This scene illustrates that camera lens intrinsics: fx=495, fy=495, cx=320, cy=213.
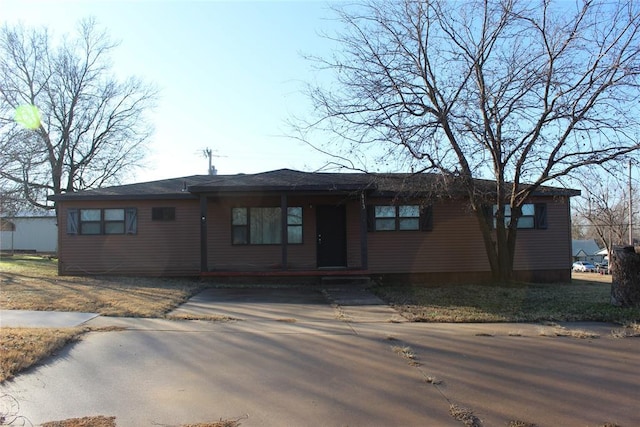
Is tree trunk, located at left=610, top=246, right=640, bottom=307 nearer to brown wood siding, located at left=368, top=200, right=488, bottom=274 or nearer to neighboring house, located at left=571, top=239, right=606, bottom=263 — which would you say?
brown wood siding, located at left=368, top=200, right=488, bottom=274

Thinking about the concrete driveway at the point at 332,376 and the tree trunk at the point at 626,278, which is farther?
the tree trunk at the point at 626,278

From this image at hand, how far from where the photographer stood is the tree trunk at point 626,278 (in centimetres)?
1020

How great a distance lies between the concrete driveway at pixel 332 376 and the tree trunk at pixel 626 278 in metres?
2.59

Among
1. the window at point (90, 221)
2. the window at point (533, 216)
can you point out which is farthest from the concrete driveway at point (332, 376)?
the window at point (90, 221)

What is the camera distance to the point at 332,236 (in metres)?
17.2

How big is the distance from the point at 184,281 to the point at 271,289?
346cm

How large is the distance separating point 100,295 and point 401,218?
10.0m

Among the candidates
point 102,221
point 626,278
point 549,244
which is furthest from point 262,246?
point 626,278

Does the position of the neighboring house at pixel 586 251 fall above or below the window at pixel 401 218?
below

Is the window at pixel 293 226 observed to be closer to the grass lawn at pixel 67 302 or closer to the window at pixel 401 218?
the window at pixel 401 218

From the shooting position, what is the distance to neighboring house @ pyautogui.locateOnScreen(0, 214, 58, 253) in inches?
1875

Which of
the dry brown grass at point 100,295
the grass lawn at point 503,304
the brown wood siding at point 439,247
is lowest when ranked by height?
the grass lawn at point 503,304

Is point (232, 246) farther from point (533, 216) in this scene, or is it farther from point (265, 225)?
point (533, 216)

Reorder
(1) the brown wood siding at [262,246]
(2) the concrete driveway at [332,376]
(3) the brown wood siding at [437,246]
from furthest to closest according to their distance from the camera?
(3) the brown wood siding at [437,246] < (1) the brown wood siding at [262,246] < (2) the concrete driveway at [332,376]
